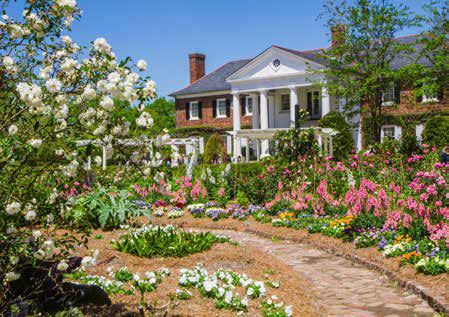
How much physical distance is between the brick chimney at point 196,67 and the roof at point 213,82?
123cm

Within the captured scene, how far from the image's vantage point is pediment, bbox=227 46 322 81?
34375 mm

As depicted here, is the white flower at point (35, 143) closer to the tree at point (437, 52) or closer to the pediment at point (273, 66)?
the tree at point (437, 52)

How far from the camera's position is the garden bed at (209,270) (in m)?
5.23

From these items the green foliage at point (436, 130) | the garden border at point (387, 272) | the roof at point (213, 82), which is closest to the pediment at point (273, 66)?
the roof at point (213, 82)

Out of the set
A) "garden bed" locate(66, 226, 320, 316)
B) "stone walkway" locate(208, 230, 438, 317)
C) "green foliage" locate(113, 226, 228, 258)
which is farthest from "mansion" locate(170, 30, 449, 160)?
"garden bed" locate(66, 226, 320, 316)

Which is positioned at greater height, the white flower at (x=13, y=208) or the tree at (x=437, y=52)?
the tree at (x=437, y=52)

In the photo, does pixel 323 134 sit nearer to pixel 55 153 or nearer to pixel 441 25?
pixel 441 25

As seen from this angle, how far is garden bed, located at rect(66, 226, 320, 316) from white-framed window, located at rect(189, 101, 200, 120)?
32.9 meters

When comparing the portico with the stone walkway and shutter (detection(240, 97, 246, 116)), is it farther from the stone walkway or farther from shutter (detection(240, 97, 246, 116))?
the stone walkway

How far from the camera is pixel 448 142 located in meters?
23.3

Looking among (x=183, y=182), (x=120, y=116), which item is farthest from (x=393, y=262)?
(x=183, y=182)

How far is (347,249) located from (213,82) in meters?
34.0

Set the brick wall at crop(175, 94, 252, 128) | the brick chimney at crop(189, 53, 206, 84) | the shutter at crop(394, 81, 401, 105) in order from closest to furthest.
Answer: the shutter at crop(394, 81, 401, 105), the brick wall at crop(175, 94, 252, 128), the brick chimney at crop(189, 53, 206, 84)

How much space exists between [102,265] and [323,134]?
19.5m
